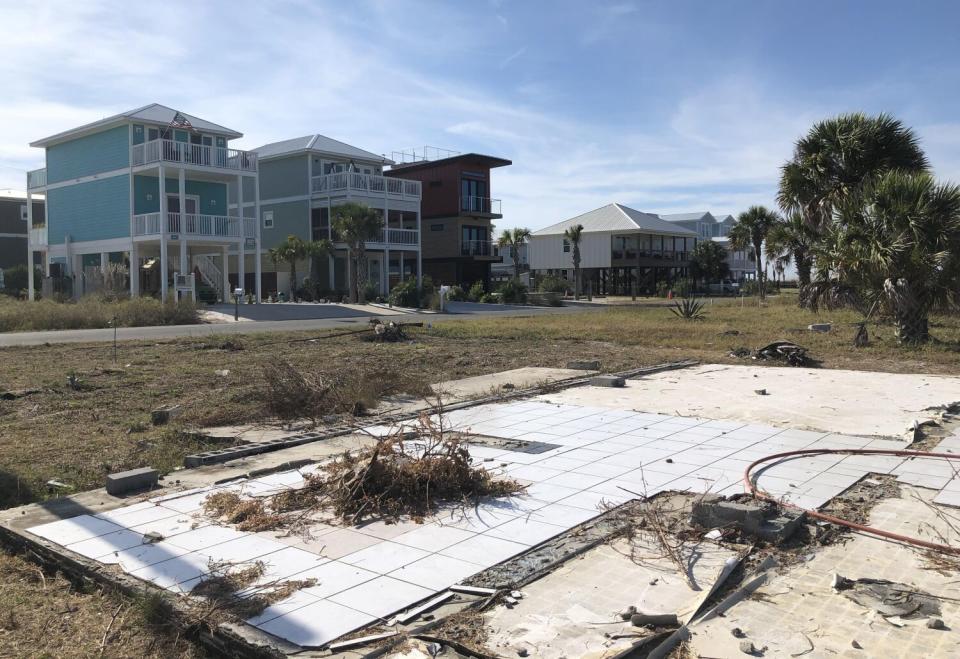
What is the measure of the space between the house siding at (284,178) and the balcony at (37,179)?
11.2 meters

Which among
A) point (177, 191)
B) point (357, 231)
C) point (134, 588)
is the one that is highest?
point (177, 191)

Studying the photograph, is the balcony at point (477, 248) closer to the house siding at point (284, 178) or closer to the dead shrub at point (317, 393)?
the house siding at point (284, 178)

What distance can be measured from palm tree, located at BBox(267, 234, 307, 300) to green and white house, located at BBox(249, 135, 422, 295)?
0.60 metres

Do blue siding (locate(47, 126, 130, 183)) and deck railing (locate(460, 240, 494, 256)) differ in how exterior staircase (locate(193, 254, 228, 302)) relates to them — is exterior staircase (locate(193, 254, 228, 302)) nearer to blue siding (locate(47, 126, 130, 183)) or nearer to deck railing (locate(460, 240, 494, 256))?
blue siding (locate(47, 126, 130, 183))

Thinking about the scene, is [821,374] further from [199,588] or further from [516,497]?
[199,588]

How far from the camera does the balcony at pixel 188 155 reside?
3562cm

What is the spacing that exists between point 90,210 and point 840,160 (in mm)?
34362

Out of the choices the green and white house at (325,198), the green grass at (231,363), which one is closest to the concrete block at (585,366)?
the green grass at (231,363)

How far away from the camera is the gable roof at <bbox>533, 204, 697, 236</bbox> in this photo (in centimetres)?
6762

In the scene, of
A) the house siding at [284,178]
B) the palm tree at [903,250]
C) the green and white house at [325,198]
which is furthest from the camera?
the house siding at [284,178]

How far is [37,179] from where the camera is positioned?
43.7m

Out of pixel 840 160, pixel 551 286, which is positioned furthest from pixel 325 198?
pixel 840 160

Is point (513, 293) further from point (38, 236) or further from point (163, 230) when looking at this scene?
point (38, 236)

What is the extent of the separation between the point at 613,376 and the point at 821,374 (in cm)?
385
